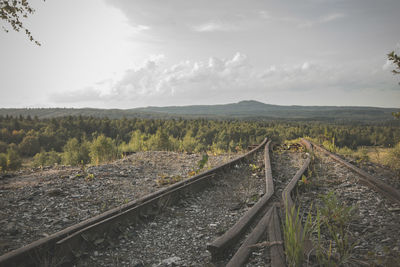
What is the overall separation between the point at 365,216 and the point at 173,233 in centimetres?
221

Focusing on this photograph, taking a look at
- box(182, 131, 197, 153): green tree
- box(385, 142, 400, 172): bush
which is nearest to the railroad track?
box(385, 142, 400, 172): bush

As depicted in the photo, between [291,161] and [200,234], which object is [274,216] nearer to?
[200,234]

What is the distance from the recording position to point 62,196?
3.48 metres

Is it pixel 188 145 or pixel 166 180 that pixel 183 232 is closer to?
pixel 166 180

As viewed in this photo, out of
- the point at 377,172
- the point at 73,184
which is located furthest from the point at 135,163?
the point at 377,172

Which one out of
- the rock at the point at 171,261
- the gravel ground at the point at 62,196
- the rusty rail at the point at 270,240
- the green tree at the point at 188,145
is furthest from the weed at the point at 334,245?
the green tree at the point at 188,145

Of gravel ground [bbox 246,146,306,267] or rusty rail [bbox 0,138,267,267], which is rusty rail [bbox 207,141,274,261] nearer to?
gravel ground [bbox 246,146,306,267]

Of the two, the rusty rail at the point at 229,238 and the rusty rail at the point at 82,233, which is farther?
the rusty rail at the point at 229,238

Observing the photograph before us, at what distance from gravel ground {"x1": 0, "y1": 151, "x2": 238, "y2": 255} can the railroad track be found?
1.67ft

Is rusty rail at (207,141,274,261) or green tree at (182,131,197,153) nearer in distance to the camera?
rusty rail at (207,141,274,261)

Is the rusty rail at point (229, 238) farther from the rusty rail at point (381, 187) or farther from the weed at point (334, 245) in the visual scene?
the rusty rail at point (381, 187)

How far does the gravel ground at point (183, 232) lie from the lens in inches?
87.5

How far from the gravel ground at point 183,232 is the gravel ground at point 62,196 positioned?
0.71 m

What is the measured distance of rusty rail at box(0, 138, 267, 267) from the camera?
1.87 meters
